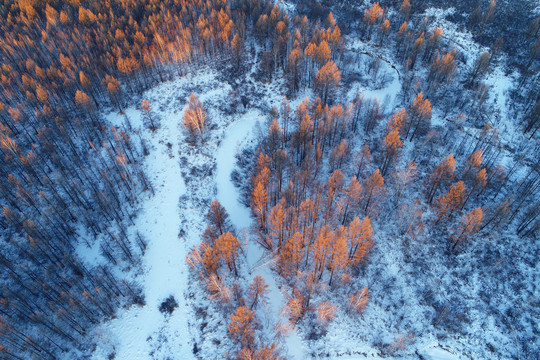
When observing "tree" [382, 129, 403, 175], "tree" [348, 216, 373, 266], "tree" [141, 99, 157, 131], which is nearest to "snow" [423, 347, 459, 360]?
"tree" [348, 216, 373, 266]

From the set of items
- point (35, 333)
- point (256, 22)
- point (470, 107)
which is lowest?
point (35, 333)

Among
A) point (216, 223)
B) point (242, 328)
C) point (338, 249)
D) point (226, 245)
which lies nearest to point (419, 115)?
point (338, 249)

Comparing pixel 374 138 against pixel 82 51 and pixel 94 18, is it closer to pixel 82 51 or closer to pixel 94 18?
pixel 82 51

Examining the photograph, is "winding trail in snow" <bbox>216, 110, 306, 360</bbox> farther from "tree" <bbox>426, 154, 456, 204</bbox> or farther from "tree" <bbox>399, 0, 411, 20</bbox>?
"tree" <bbox>399, 0, 411, 20</bbox>

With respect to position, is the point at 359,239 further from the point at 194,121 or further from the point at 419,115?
the point at 194,121

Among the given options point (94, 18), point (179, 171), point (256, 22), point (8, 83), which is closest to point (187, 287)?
point (179, 171)

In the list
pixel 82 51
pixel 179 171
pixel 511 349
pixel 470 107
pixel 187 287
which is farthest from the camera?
pixel 82 51

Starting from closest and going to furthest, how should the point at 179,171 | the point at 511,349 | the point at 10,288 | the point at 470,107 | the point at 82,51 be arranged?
the point at 511,349 < the point at 10,288 < the point at 179,171 < the point at 470,107 < the point at 82,51
